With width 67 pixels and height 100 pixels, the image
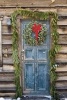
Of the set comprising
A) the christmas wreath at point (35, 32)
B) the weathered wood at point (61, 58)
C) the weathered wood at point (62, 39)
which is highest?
the christmas wreath at point (35, 32)

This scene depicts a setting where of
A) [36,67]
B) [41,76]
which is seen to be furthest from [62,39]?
[41,76]

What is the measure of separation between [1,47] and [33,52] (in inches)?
32.1

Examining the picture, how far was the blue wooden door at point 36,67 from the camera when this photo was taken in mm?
8539

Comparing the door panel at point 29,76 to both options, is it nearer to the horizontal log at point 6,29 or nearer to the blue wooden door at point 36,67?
the blue wooden door at point 36,67

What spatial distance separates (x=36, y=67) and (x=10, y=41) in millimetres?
Answer: 935

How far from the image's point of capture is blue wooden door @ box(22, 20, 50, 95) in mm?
8539

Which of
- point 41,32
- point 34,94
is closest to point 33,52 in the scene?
point 41,32

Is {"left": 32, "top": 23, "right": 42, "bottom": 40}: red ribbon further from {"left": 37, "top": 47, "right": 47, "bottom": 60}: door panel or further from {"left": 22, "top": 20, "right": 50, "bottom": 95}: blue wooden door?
{"left": 37, "top": 47, "right": 47, "bottom": 60}: door panel

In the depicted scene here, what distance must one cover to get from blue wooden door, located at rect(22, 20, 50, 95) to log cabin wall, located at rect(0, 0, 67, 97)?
1.02 feet

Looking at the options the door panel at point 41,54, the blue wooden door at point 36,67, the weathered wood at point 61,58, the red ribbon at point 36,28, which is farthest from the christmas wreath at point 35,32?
the weathered wood at point 61,58

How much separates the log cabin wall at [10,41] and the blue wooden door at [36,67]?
1.02 feet

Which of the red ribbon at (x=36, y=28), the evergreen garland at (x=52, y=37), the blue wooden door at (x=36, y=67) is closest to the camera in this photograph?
the evergreen garland at (x=52, y=37)

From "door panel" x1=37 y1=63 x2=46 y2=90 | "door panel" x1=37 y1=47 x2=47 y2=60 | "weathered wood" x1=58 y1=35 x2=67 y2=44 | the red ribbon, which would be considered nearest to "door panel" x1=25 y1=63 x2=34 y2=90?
"door panel" x1=37 y1=63 x2=46 y2=90

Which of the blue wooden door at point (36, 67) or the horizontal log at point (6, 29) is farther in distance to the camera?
the blue wooden door at point (36, 67)
